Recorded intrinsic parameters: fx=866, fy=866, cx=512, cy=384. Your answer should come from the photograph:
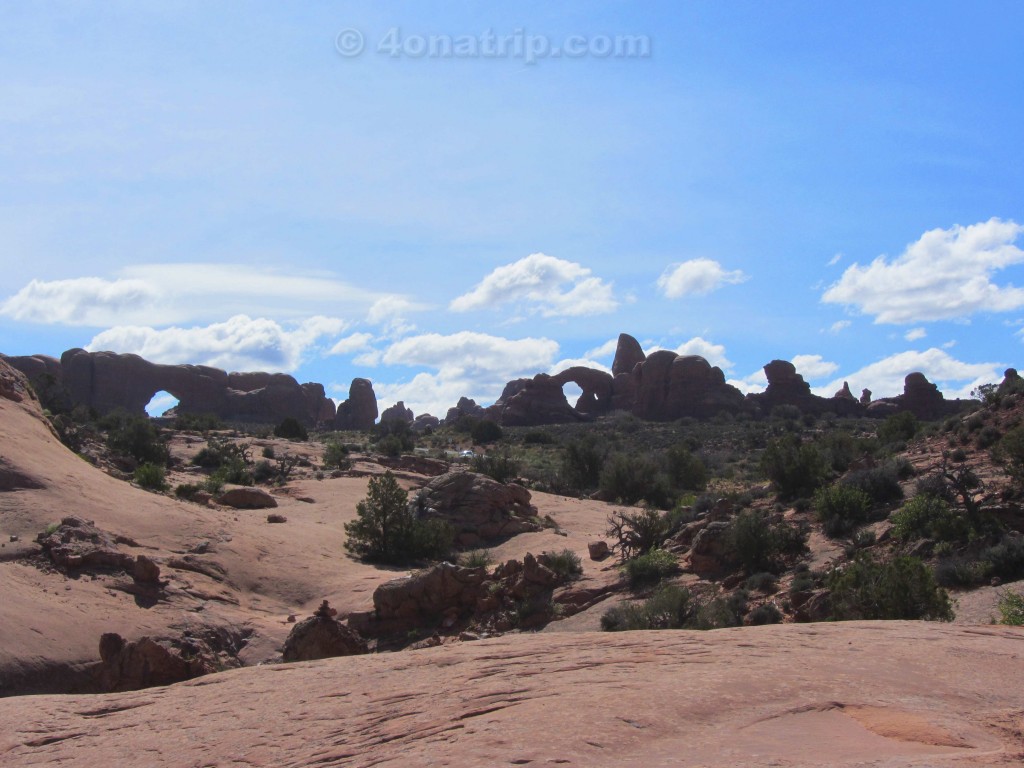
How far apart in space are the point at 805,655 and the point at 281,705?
4954 millimetres

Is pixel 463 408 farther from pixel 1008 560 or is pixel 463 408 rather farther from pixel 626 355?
pixel 1008 560

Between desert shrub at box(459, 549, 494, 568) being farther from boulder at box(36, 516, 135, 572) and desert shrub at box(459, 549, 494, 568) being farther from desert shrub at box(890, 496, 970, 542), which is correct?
desert shrub at box(890, 496, 970, 542)

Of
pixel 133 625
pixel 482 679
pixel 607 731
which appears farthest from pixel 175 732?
pixel 133 625

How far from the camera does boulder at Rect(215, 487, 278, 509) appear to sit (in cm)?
2638

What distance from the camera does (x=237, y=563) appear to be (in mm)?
19438

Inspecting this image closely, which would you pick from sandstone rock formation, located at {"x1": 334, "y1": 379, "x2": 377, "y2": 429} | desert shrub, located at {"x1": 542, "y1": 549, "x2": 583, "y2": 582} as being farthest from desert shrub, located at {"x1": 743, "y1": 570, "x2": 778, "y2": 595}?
sandstone rock formation, located at {"x1": 334, "y1": 379, "x2": 377, "y2": 429}

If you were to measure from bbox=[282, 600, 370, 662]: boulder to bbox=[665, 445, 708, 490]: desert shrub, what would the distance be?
76.8 ft

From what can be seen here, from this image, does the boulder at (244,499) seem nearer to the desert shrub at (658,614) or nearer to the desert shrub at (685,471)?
the desert shrub at (658,614)

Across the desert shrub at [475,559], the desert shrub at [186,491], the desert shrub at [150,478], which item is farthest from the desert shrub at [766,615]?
the desert shrub at [150,478]

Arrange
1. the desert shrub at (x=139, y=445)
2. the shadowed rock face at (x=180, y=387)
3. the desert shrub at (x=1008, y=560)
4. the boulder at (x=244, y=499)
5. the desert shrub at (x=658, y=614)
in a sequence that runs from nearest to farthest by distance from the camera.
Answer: the desert shrub at (x=1008, y=560) → the desert shrub at (x=658, y=614) → the boulder at (x=244, y=499) → the desert shrub at (x=139, y=445) → the shadowed rock face at (x=180, y=387)

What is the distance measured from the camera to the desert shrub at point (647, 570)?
17734mm

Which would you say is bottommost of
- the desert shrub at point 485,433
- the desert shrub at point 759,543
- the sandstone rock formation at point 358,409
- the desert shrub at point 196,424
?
the desert shrub at point 759,543

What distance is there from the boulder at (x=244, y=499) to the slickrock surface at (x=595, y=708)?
1640 centimetres

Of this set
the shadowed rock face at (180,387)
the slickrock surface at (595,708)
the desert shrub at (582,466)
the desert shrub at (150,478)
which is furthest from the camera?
the shadowed rock face at (180,387)
